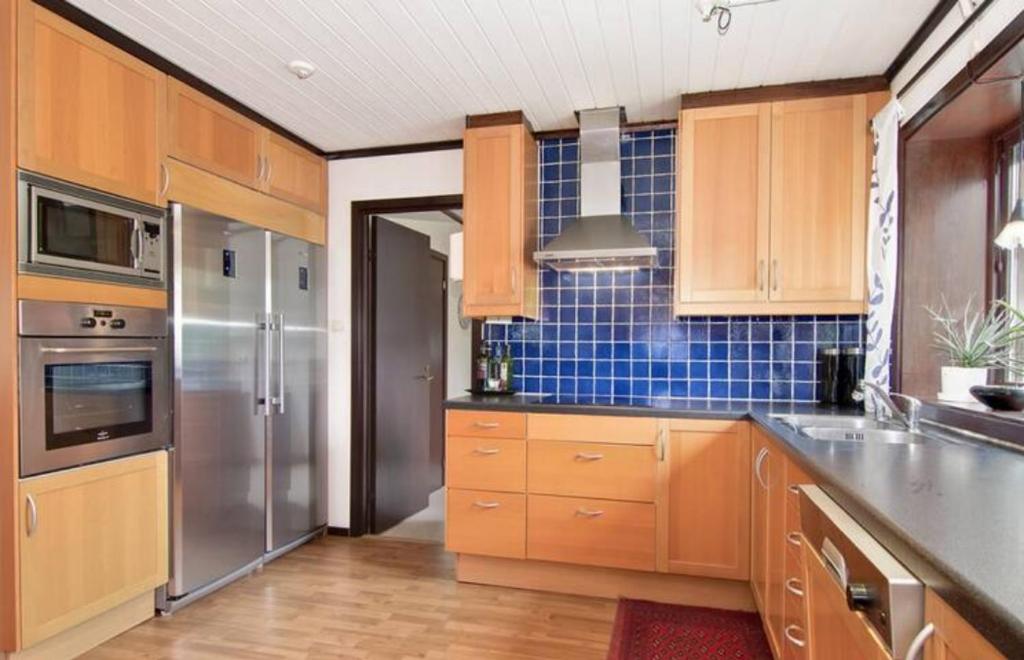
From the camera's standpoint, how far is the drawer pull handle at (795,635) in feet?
4.61

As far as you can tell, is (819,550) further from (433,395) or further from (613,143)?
(433,395)

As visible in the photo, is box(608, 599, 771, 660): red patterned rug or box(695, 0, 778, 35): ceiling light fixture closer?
box(695, 0, 778, 35): ceiling light fixture

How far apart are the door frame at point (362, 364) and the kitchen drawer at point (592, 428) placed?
1241 millimetres

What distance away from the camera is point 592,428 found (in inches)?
102

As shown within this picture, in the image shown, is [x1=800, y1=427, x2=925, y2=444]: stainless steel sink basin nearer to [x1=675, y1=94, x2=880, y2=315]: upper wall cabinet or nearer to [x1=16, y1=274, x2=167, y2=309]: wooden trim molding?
[x1=675, y1=94, x2=880, y2=315]: upper wall cabinet

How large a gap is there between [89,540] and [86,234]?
1.11 meters

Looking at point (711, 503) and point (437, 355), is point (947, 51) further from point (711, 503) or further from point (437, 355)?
point (437, 355)

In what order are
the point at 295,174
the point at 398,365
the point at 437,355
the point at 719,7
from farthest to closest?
the point at 437,355 → the point at 398,365 → the point at 295,174 → the point at 719,7

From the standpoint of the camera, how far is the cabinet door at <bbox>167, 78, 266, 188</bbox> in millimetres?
2436

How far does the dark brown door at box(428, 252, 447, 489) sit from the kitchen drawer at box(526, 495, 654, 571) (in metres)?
1.89

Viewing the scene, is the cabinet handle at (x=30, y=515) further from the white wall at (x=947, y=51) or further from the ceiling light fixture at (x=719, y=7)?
the white wall at (x=947, y=51)

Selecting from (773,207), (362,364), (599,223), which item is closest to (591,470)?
(599,223)

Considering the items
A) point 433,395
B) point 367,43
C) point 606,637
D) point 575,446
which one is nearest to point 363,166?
point 367,43

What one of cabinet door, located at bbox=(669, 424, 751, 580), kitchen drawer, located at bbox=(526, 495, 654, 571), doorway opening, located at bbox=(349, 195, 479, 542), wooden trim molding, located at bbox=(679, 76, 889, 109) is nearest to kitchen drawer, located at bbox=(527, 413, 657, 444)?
cabinet door, located at bbox=(669, 424, 751, 580)
